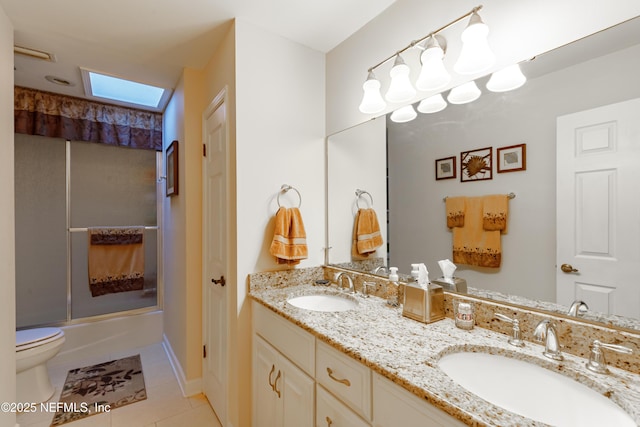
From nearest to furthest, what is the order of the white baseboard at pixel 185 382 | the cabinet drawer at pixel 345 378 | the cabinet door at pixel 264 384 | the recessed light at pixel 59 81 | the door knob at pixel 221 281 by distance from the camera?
the cabinet drawer at pixel 345 378
the cabinet door at pixel 264 384
the door knob at pixel 221 281
the white baseboard at pixel 185 382
the recessed light at pixel 59 81

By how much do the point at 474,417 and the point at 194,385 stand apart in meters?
2.18

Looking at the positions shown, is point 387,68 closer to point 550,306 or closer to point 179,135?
point 550,306

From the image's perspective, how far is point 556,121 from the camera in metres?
1.01

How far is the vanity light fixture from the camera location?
1091mm

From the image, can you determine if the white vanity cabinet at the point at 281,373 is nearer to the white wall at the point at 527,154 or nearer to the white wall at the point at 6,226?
the white wall at the point at 527,154

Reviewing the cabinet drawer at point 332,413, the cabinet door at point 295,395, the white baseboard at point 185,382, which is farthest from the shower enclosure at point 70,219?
the cabinet drawer at point 332,413

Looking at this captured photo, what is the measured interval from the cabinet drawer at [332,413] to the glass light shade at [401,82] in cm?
133

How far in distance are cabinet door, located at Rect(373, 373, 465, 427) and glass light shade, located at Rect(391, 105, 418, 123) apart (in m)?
1.18

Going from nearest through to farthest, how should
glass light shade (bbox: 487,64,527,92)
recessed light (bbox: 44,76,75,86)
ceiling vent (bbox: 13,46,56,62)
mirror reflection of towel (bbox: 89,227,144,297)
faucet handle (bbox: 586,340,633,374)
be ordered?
faucet handle (bbox: 586,340,633,374) → glass light shade (bbox: 487,64,527,92) → ceiling vent (bbox: 13,46,56,62) → recessed light (bbox: 44,76,75,86) → mirror reflection of towel (bbox: 89,227,144,297)

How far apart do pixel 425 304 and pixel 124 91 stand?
3080mm

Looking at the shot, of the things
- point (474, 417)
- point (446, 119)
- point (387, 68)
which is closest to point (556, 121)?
point (446, 119)

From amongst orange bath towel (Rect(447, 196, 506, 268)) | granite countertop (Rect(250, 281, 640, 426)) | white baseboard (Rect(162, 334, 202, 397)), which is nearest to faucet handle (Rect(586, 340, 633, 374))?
granite countertop (Rect(250, 281, 640, 426))

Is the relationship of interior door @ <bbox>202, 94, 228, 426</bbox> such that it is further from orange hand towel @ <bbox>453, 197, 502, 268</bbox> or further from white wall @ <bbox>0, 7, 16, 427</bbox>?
orange hand towel @ <bbox>453, 197, 502, 268</bbox>

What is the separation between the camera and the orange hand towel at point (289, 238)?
5.35 ft
